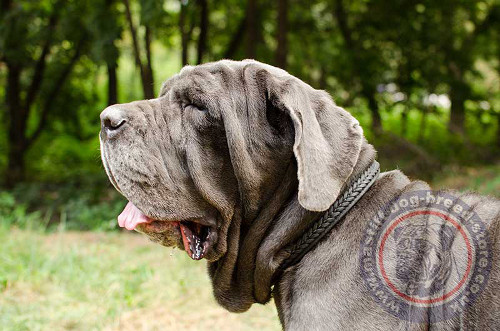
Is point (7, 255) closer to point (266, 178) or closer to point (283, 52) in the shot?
point (266, 178)

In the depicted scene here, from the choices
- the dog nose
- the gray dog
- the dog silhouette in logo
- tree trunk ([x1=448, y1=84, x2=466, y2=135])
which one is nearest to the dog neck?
the gray dog

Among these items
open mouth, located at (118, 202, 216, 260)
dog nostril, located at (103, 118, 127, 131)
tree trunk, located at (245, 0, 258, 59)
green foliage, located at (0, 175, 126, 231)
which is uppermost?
dog nostril, located at (103, 118, 127, 131)

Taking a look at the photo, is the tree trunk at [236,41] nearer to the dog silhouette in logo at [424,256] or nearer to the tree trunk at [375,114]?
the tree trunk at [375,114]

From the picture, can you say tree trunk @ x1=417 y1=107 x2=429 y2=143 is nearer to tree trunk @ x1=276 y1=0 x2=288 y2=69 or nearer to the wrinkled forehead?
tree trunk @ x1=276 y1=0 x2=288 y2=69

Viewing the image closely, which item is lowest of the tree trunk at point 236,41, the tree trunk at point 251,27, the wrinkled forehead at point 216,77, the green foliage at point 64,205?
the green foliage at point 64,205

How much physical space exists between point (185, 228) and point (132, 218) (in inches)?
11.6

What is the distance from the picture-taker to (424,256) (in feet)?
8.73

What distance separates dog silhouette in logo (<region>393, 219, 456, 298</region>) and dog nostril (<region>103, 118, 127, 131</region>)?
4.89 ft

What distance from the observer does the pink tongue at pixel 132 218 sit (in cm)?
318

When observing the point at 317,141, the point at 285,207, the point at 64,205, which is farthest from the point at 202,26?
the point at 317,141

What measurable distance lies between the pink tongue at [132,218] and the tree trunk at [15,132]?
8981 millimetres

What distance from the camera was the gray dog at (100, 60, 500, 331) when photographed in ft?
8.61

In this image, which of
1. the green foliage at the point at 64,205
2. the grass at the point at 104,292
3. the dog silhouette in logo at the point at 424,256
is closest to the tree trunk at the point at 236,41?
the green foliage at the point at 64,205

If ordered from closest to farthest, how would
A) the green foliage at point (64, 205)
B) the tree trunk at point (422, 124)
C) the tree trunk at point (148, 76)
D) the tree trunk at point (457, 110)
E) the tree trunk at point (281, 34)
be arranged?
the green foliage at point (64, 205)
the tree trunk at point (148, 76)
the tree trunk at point (281, 34)
the tree trunk at point (457, 110)
the tree trunk at point (422, 124)
